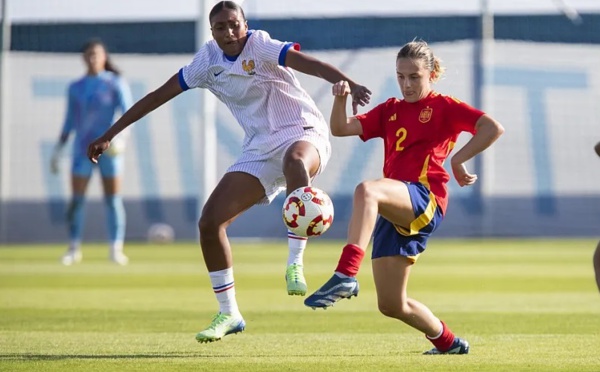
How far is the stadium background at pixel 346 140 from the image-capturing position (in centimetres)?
2261

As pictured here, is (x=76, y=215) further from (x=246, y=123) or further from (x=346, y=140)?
(x=246, y=123)

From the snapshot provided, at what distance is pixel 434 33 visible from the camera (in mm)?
22500

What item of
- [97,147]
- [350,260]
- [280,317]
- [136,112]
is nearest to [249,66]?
[136,112]

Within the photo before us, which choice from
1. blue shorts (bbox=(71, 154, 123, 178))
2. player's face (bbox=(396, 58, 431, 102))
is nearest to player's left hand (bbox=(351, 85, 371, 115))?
player's face (bbox=(396, 58, 431, 102))

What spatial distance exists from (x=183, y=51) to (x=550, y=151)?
682cm

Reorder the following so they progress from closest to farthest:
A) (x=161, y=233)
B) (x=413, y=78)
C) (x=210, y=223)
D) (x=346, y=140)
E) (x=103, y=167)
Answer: (x=413, y=78)
(x=210, y=223)
(x=103, y=167)
(x=346, y=140)
(x=161, y=233)

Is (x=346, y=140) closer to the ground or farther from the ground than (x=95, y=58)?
closer to the ground

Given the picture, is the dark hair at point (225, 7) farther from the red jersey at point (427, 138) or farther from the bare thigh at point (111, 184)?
the bare thigh at point (111, 184)

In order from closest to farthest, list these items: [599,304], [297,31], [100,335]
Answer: [100,335] < [599,304] < [297,31]

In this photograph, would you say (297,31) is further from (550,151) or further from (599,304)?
(599,304)

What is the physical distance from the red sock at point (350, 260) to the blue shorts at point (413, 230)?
519 millimetres

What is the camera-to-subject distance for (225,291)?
26.9 ft

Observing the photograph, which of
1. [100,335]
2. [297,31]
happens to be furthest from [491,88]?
[100,335]

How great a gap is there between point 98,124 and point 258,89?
895cm
